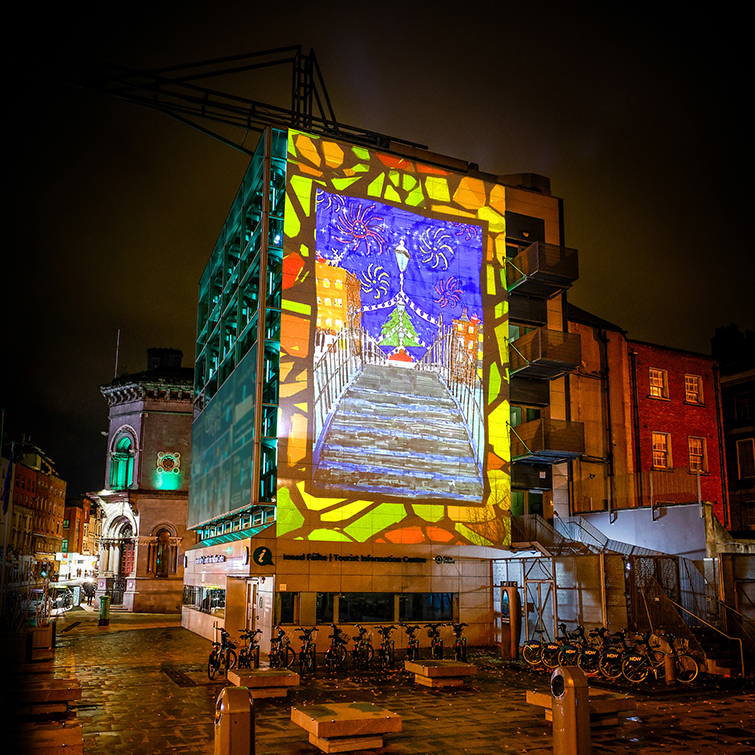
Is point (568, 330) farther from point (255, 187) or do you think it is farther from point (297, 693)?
point (297, 693)

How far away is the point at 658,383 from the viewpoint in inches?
1640

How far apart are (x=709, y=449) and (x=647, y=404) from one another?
510 cm

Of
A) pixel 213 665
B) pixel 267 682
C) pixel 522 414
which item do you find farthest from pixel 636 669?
pixel 522 414

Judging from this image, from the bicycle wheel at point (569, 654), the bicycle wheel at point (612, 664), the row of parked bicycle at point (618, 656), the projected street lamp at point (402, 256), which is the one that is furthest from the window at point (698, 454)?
the bicycle wheel at point (612, 664)

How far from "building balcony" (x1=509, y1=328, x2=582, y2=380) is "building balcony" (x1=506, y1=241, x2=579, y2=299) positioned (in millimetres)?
2712

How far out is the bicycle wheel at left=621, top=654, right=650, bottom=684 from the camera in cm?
1986

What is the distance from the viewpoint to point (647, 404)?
134 ft

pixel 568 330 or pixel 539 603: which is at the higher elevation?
pixel 568 330

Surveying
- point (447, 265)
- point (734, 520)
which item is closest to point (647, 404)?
point (734, 520)

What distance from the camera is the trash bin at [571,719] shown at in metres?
10.2

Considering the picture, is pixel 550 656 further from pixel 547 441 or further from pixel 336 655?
pixel 547 441

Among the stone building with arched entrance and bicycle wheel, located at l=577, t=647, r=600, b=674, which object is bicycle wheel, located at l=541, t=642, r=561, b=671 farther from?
the stone building with arched entrance

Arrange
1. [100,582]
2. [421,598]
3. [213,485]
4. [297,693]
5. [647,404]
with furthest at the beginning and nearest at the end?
[100,582], [647,404], [213,485], [421,598], [297,693]

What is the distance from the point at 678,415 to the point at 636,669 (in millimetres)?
24960
